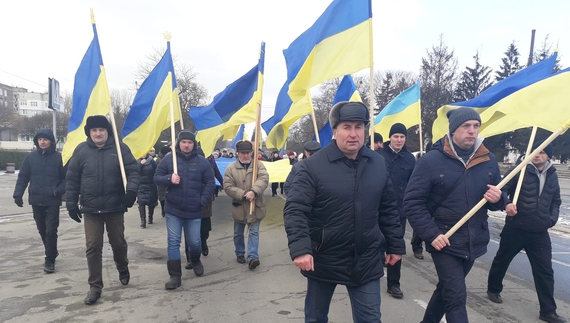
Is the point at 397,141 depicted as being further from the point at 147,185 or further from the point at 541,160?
the point at 147,185

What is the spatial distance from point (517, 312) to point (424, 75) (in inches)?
1489

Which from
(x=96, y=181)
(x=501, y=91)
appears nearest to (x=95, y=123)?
(x=96, y=181)

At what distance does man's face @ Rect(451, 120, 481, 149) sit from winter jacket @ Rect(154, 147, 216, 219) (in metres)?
3.20

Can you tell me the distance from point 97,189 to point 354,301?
3.28 metres

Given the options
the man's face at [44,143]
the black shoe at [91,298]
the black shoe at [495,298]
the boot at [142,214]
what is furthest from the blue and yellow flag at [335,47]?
the boot at [142,214]

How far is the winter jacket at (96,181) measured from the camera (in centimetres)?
447

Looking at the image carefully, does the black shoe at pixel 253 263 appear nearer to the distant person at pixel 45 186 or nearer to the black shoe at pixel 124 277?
the black shoe at pixel 124 277

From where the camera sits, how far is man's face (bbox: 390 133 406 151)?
5199 mm

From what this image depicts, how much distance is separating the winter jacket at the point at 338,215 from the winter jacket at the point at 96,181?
2.72 m

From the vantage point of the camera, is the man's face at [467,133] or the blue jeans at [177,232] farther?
the blue jeans at [177,232]

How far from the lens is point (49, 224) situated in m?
5.51

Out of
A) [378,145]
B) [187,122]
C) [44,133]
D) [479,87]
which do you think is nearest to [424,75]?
[479,87]

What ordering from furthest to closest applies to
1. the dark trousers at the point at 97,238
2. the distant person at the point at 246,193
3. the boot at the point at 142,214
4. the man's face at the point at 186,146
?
the boot at the point at 142,214
the distant person at the point at 246,193
the man's face at the point at 186,146
the dark trousers at the point at 97,238

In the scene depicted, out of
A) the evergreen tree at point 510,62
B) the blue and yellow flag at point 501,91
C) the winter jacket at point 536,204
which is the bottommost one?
the winter jacket at point 536,204
